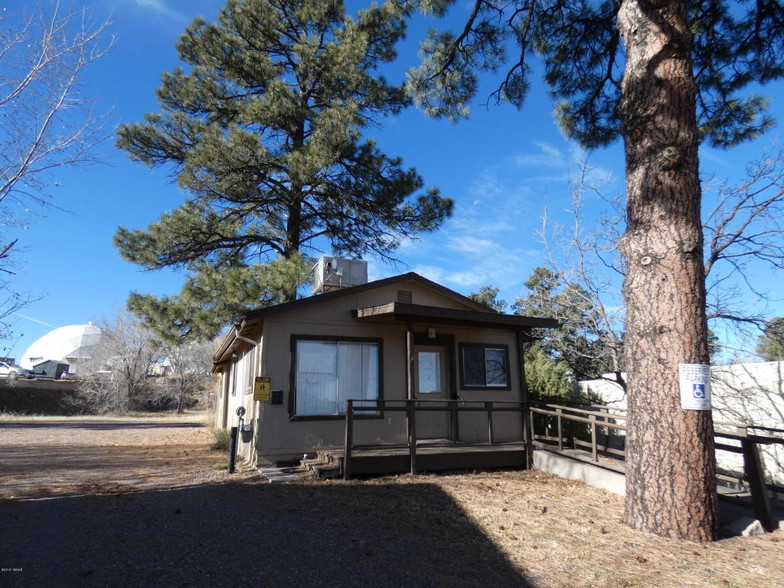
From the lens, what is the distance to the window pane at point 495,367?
10.0 m

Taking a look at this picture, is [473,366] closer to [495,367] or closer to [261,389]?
[495,367]

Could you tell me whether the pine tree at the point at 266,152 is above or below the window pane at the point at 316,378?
above

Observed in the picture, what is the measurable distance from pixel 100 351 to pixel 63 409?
6.79 meters

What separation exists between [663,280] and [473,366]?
526cm

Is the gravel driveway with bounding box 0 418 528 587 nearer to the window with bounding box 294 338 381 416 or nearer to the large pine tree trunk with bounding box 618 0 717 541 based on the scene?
the window with bounding box 294 338 381 416

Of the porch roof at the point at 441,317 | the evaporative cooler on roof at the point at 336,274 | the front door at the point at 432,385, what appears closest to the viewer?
the porch roof at the point at 441,317

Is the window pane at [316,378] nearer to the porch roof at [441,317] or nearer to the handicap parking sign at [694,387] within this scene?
the porch roof at [441,317]

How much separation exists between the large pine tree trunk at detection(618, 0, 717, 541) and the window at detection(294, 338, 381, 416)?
4852mm

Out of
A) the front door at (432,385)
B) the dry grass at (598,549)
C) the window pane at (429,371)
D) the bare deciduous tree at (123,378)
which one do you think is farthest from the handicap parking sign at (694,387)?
the bare deciduous tree at (123,378)

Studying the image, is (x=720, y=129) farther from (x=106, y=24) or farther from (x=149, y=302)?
(x=149, y=302)

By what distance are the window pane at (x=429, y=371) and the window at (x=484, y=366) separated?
484mm

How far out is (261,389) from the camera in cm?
791

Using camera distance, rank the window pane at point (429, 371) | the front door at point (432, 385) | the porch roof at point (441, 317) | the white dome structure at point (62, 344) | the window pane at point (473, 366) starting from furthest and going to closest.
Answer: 1. the white dome structure at point (62, 344)
2. the window pane at point (473, 366)
3. the window pane at point (429, 371)
4. the front door at point (432, 385)
5. the porch roof at point (441, 317)

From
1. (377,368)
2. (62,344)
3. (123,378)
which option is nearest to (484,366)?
(377,368)
